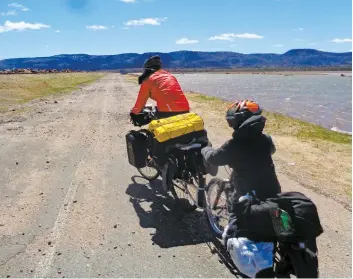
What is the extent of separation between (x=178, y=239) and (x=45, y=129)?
11.0 m

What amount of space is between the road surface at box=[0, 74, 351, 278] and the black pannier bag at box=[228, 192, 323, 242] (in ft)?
4.46

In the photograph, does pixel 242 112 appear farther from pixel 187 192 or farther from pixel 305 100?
pixel 305 100

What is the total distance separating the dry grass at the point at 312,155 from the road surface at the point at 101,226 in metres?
0.71

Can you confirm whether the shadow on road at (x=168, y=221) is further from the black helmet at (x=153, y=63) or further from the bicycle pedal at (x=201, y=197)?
the black helmet at (x=153, y=63)

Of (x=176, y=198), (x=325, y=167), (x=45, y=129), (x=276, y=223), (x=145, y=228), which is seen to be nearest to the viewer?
(x=276, y=223)

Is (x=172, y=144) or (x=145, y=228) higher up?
(x=172, y=144)

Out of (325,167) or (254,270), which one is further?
(325,167)

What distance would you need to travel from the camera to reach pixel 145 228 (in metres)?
6.11

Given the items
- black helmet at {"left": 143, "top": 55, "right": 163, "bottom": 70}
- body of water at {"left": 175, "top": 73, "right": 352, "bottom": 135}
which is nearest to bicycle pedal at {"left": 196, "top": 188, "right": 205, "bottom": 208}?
black helmet at {"left": 143, "top": 55, "right": 163, "bottom": 70}

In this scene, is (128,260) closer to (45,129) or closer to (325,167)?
(325,167)

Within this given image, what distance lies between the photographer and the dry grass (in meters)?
8.84

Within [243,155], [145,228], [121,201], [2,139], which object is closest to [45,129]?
[2,139]

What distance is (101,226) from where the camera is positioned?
6.17 m

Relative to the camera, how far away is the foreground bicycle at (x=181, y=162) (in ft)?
19.3
